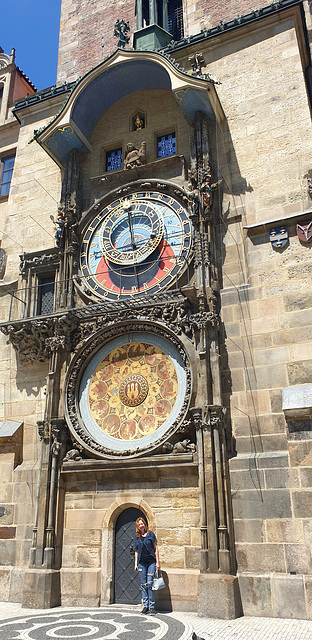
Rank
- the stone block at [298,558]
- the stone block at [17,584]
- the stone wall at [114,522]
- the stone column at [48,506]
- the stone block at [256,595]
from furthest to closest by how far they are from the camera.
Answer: the stone block at [17,584], the stone column at [48,506], the stone wall at [114,522], the stone block at [256,595], the stone block at [298,558]

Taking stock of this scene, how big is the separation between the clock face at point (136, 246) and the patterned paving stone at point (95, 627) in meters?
5.72

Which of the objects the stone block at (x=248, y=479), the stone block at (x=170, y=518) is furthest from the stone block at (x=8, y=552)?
the stone block at (x=248, y=479)

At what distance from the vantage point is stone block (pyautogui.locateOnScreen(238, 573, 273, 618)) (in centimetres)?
826

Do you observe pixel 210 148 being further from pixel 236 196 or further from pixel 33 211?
pixel 33 211

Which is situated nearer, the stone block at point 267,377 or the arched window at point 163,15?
the stone block at point 267,377

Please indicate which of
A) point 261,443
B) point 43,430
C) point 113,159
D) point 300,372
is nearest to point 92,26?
point 113,159

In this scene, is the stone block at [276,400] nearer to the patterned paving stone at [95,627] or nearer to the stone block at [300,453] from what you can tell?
the stone block at [300,453]

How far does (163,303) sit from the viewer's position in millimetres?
10508

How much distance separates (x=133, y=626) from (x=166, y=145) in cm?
968

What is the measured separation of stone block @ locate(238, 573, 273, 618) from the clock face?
17.9 feet

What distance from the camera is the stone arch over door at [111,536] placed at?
933 cm

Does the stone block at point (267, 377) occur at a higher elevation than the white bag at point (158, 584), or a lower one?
higher

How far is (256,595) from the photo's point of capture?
27.4 feet

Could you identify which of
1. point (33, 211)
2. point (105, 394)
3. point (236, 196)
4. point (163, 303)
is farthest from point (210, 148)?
point (105, 394)
